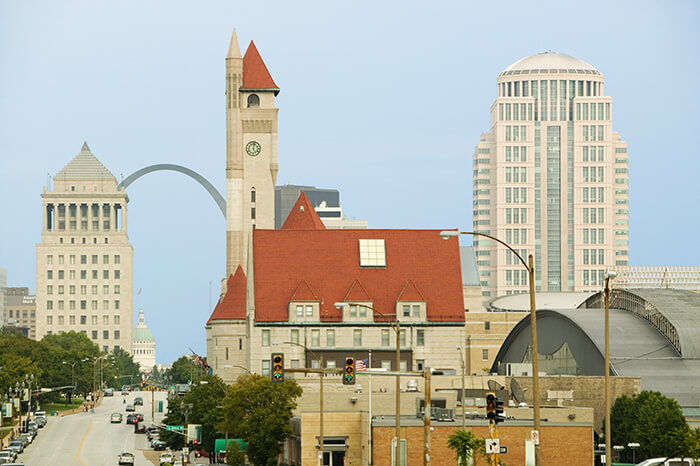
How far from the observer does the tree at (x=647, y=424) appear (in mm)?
90312

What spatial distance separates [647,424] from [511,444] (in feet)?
60.1

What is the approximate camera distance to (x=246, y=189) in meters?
176

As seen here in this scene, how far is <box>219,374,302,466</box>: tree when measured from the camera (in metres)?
96.1

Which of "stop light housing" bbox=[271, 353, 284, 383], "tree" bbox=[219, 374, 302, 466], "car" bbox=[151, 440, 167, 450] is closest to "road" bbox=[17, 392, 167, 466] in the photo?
"car" bbox=[151, 440, 167, 450]

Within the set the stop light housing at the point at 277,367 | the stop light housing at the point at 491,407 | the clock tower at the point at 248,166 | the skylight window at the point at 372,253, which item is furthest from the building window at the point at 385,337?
the stop light housing at the point at 491,407

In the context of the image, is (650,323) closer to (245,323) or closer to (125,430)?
(245,323)

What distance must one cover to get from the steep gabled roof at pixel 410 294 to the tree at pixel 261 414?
39.9 meters

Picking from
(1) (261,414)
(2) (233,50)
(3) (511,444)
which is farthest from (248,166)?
(3) (511,444)

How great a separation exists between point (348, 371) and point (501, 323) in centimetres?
13421

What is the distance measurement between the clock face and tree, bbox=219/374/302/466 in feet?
248

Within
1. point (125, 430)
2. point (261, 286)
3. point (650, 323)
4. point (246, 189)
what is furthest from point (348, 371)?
point (246, 189)

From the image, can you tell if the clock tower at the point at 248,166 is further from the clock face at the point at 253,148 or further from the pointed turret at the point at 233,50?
the pointed turret at the point at 233,50

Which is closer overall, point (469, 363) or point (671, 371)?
point (671, 371)

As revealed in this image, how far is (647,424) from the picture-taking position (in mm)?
92438
